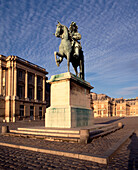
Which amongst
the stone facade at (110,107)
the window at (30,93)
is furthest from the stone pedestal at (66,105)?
the stone facade at (110,107)

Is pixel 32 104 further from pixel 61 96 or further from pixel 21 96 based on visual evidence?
pixel 61 96

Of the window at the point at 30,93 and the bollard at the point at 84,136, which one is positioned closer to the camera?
the bollard at the point at 84,136

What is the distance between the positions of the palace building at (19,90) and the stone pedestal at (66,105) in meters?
29.3

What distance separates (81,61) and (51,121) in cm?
691

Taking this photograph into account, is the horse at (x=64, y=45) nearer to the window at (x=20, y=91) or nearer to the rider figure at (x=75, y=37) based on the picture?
the rider figure at (x=75, y=37)

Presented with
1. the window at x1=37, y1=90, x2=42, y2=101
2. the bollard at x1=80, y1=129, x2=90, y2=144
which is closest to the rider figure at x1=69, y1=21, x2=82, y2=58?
the bollard at x1=80, y1=129, x2=90, y2=144

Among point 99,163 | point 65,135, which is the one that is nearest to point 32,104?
point 65,135

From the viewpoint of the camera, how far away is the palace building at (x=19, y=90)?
126 ft

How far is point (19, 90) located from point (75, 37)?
3185 cm

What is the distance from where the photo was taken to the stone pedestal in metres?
11.2

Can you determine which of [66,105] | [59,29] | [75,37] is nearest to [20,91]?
[75,37]

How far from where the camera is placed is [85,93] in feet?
47.4

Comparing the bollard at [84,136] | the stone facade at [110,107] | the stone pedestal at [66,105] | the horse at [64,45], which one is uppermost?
the horse at [64,45]

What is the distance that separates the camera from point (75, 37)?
45.9 ft
